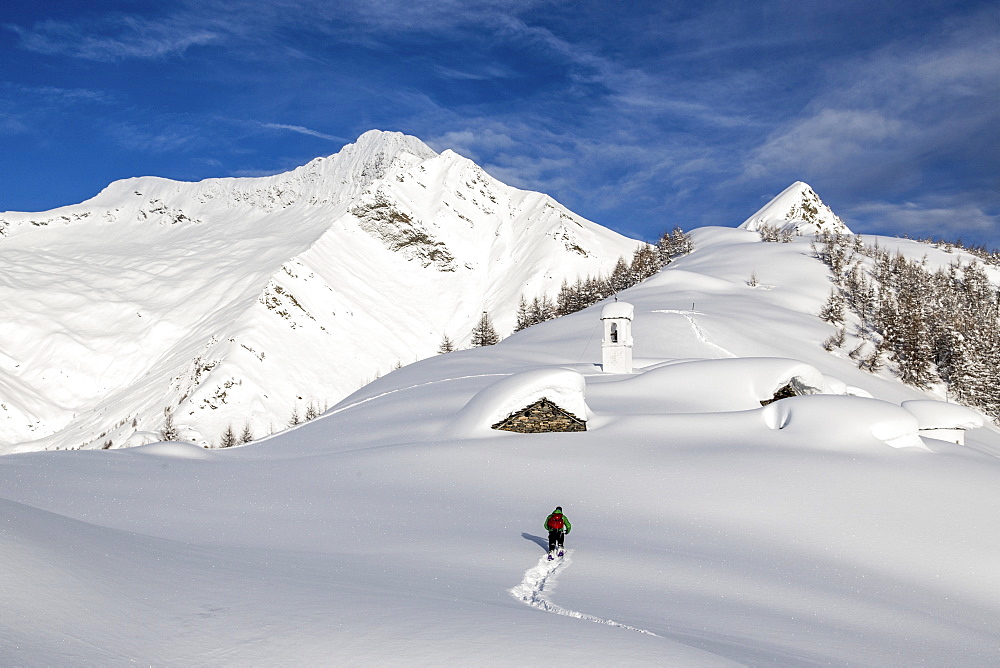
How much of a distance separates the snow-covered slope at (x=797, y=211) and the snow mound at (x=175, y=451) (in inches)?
4167

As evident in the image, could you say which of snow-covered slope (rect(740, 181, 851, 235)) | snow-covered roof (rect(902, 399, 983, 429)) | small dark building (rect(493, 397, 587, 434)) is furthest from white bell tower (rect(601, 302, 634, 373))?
snow-covered slope (rect(740, 181, 851, 235))

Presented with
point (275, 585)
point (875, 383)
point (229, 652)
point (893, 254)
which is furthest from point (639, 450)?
point (893, 254)

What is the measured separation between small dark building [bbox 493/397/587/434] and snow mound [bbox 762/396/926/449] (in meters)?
5.35

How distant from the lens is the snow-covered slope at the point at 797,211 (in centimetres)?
11188

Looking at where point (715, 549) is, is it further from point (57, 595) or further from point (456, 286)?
point (456, 286)

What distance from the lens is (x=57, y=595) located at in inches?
179

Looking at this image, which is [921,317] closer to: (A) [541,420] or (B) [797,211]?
(A) [541,420]

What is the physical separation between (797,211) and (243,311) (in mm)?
109115

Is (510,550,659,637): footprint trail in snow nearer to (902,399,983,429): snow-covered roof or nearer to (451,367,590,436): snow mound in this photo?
(451,367,590,436): snow mound

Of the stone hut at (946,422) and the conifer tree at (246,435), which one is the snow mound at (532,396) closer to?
the stone hut at (946,422)

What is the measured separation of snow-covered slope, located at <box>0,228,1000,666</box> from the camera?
4883mm

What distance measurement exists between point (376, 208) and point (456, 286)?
39.2 metres

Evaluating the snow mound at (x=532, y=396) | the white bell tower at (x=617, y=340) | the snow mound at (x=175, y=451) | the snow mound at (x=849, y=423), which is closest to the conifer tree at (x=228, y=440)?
the snow mound at (x=175, y=451)

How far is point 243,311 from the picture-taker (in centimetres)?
13450
